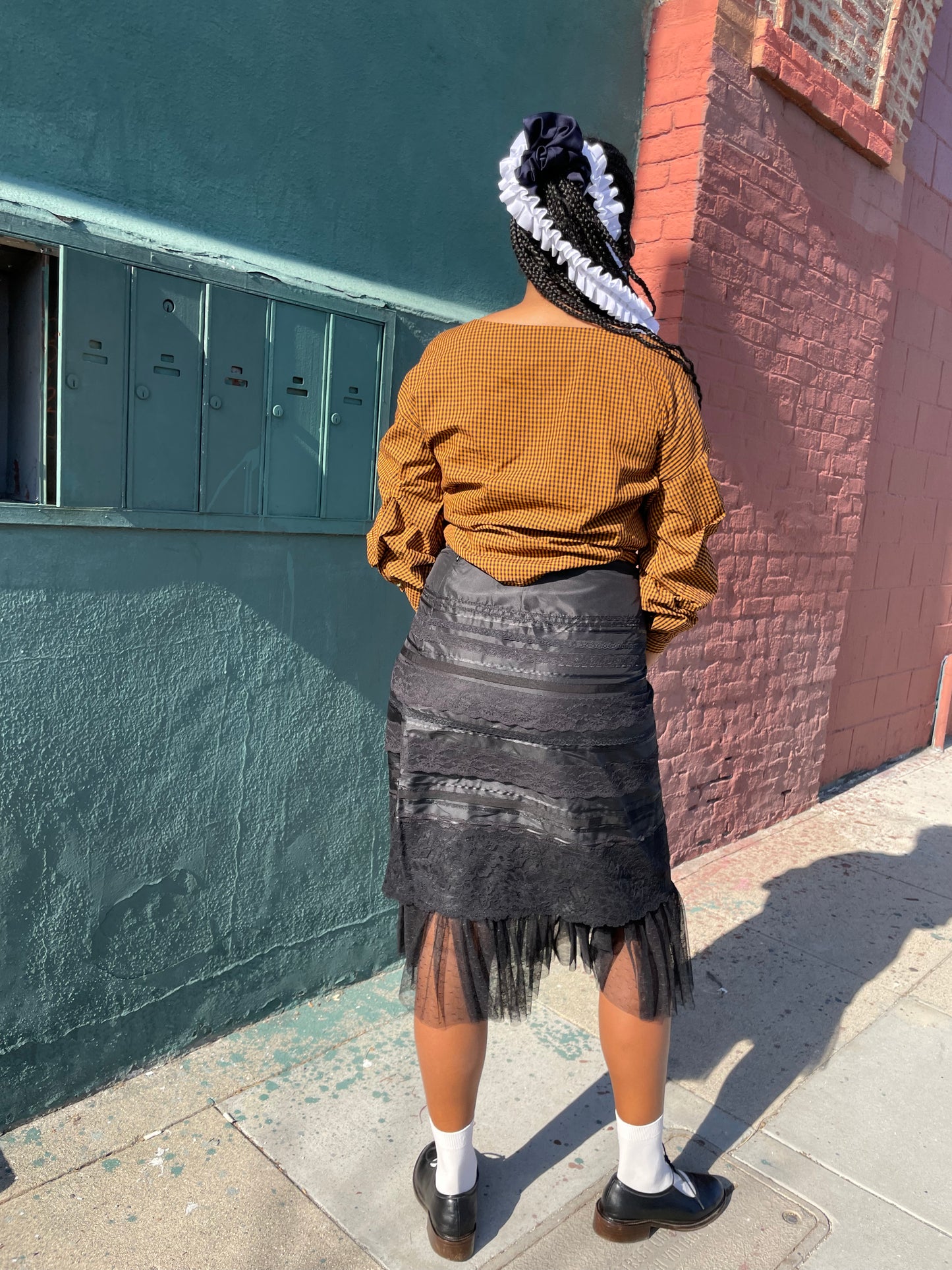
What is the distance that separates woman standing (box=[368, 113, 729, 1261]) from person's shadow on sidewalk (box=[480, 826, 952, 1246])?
0.36 metres

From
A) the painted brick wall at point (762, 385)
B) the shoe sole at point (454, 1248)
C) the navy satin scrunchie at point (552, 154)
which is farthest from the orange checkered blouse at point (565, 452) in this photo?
the painted brick wall at point (762, 385)

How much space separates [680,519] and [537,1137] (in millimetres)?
1508

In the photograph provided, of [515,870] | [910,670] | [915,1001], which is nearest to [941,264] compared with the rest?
[910,670]

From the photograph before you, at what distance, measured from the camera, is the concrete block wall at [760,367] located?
3332mm

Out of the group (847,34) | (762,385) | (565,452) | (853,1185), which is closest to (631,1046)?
(853,1185)

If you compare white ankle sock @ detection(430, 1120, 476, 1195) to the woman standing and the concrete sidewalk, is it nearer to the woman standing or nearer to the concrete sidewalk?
the woman standing

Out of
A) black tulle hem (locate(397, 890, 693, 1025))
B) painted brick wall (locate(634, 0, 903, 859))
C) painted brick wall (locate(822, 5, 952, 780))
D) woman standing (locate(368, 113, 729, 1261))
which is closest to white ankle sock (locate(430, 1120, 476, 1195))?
woman standing (locate(368, 113, 729, 1261))

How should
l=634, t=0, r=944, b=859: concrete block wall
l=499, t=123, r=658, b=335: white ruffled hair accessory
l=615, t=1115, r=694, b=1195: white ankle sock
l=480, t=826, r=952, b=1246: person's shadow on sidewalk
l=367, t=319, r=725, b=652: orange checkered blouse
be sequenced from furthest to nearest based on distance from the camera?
l=634, t=0, r=944, b=859: concrete block wall, l=480, t=826, r=952, b=1246: person's shadow on sidewalk, l=615, t=1115, r=694, b=1195: white ankle sock, l=499, t=123, r=658, b=335: white ruffled hair accessory, l=367, t=319, r=725, b=652: orange checkered blouse

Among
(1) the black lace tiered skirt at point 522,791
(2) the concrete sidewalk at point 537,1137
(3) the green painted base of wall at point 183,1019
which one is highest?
(1) the black lace tiered skirt at point 522,791

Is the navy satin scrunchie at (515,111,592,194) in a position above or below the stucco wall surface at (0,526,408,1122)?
above

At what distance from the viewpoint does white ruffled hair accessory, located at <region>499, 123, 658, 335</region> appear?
5.99 feet

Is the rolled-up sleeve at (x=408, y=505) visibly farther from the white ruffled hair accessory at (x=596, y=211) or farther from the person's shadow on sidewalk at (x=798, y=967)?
the person's shadow on sidewalk at (x=798, y=967)

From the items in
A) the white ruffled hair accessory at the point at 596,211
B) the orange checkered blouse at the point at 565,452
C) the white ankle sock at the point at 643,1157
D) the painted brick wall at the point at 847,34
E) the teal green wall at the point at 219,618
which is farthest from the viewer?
the painted brick wall at the point at 847,34

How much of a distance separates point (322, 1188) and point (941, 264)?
5355 mm
